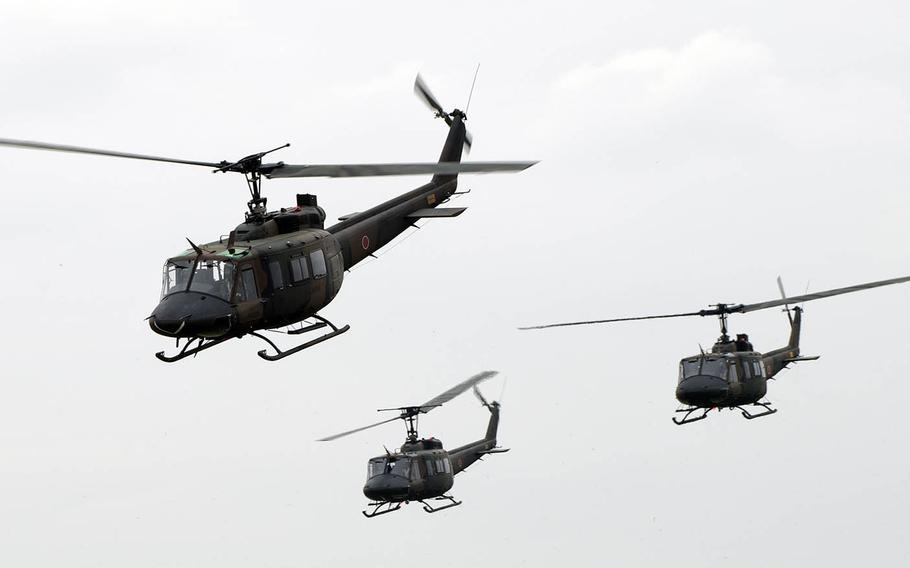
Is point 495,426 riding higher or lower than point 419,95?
lower

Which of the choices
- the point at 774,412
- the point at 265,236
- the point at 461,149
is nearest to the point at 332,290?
the point at 265,236

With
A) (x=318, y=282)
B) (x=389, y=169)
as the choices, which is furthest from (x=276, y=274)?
(x=389, y=169)

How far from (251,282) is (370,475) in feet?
67.8

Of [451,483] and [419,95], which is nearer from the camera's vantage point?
[419,95]

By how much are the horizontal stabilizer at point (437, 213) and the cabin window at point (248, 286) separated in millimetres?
7714

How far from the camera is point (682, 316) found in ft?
133

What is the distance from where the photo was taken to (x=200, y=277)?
82.0 ft

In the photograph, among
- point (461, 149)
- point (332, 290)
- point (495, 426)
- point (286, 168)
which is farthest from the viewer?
point (495, 426)

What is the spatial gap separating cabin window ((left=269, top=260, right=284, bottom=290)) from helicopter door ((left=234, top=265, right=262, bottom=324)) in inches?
20.1

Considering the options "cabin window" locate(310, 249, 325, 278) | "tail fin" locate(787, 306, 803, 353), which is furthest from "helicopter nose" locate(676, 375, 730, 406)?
"cabin window" locate(310, 249, 325, 278)

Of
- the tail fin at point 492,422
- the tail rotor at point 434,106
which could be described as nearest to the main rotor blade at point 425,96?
the tail rotor at point 434,106

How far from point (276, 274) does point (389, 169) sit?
4329mm

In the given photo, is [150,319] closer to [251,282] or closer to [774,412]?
[251,282]

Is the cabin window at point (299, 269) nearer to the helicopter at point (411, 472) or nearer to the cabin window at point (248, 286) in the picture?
the cabin window at point (248, 286)
